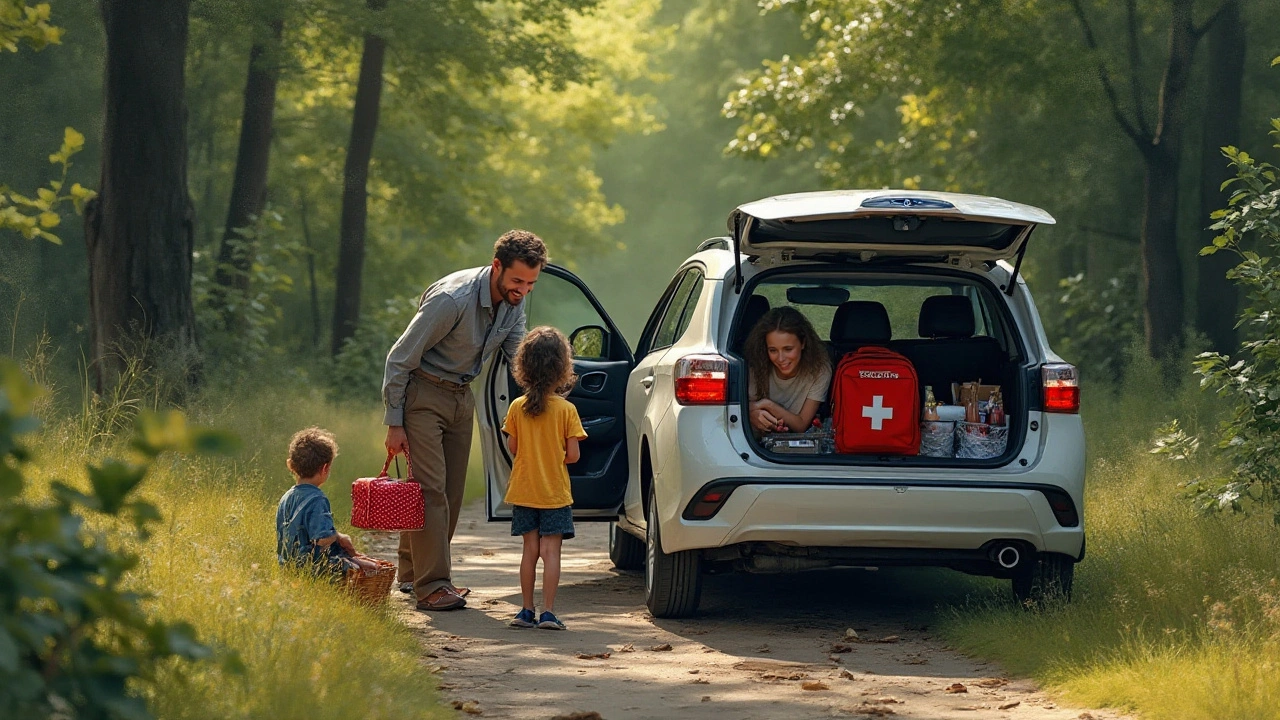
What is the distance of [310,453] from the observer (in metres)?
7.82

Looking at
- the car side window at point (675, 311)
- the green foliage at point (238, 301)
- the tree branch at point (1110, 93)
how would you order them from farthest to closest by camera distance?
the green foliage at point (238, 301) → the tree branch at point (1110, 93) → the car side window at point (675, 311)

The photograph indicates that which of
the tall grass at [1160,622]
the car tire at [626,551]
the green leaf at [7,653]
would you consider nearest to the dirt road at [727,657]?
the tall grass at [1160,622]

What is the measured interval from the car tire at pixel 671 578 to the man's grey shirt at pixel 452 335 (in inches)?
51.9

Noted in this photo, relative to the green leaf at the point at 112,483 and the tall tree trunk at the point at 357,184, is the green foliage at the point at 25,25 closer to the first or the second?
the green leaf at the point at 112,483

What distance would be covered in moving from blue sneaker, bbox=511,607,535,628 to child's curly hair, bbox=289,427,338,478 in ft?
4.30

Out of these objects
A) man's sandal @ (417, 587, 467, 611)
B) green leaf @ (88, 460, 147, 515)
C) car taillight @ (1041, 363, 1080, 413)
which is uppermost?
car taillight @ (1041, 363, 1080, 413)

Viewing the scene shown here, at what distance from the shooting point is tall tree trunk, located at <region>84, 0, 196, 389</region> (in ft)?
41.7

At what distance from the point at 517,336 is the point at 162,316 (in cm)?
499

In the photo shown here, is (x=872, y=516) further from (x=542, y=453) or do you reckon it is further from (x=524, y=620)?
(x=524, y=620)

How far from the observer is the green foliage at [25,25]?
7.57m

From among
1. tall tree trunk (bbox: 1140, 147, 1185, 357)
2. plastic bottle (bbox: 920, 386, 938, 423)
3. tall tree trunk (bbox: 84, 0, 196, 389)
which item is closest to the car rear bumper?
plastic bottle (bbox: 920, 386, 938, 423)

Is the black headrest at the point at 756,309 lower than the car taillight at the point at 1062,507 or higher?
higher

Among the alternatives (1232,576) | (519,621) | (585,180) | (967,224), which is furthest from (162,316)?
(585,180)

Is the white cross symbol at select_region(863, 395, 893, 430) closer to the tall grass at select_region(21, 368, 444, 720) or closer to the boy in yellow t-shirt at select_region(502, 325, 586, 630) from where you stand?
the boy in yellow t-shirt at select_region(502, 325, 586, 630)
